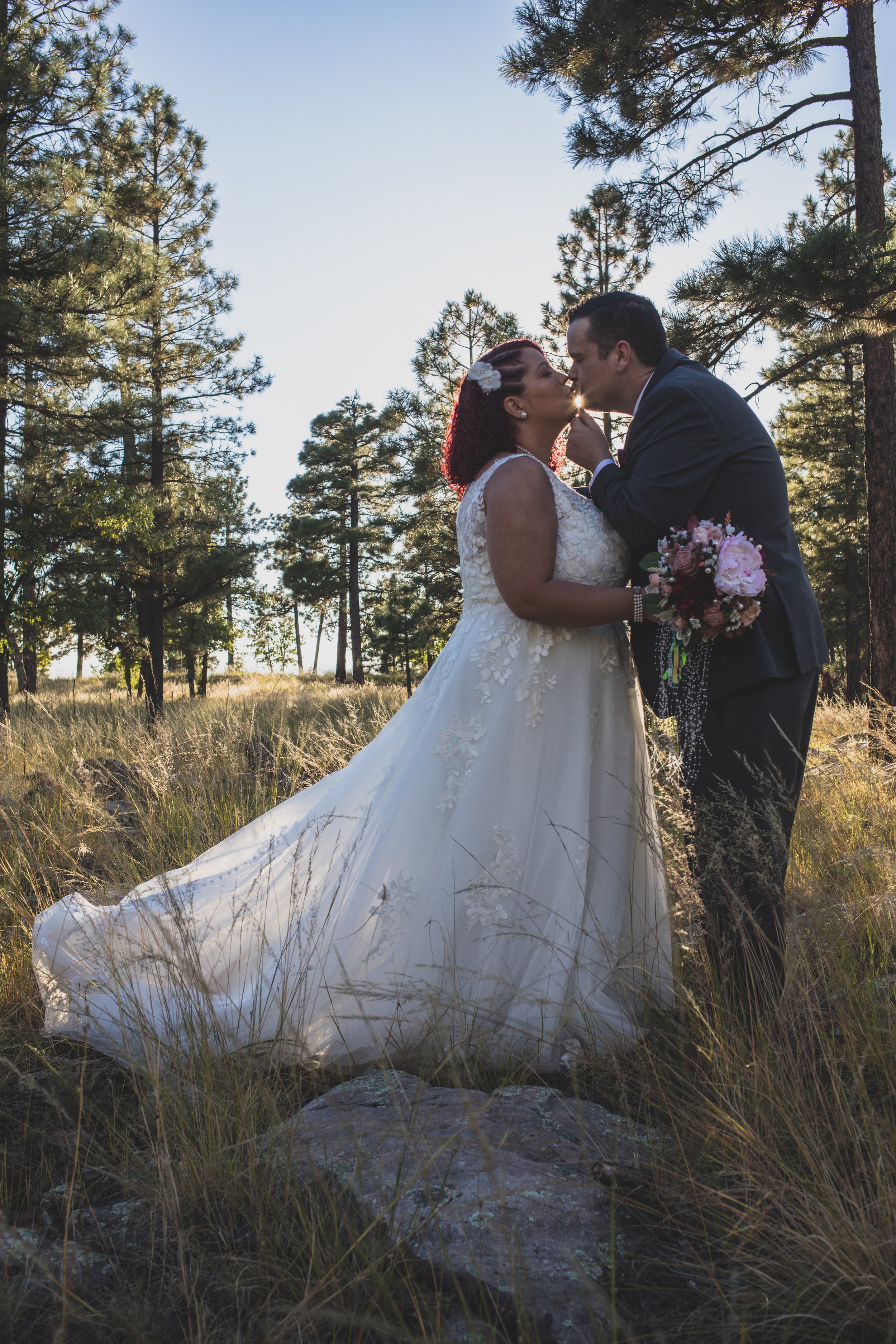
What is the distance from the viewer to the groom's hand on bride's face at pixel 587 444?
332 centimetres

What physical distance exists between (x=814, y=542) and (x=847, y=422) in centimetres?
325

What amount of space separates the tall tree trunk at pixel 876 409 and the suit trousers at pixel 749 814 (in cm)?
621

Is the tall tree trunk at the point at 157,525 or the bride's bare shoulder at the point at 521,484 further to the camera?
the tall tree trunk at the point at 157,525

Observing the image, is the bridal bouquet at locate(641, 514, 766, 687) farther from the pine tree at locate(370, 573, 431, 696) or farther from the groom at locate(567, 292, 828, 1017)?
the pine tree at locate(370, 573, 431, 696)

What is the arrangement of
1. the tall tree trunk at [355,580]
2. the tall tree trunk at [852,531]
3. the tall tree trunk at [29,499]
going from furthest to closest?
1. the tall tree trunk at [355,580]
2. the tall tree trunk at [852,531]
3. the tall tree trunk at [29,499]

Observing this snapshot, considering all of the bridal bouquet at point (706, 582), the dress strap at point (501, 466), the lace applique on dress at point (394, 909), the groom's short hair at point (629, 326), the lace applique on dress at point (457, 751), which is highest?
the groom's short hair at point (629, 326)

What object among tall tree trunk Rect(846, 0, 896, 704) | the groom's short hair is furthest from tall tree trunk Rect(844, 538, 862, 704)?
the groom's short hair

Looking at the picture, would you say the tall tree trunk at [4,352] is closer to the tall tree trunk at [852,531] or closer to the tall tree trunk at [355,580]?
the tall tree trunk at [852,531]

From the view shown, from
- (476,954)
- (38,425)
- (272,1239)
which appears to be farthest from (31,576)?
(272,1239)

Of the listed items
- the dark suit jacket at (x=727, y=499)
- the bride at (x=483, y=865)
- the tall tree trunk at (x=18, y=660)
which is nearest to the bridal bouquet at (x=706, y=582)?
the dark suit jacket at (x=727, y=499)

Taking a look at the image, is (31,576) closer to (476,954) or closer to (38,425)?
(38,425)

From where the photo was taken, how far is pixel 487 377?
3.40 metres

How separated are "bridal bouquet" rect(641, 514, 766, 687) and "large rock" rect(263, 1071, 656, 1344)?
157 centimetres

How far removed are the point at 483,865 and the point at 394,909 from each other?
1.23ft
